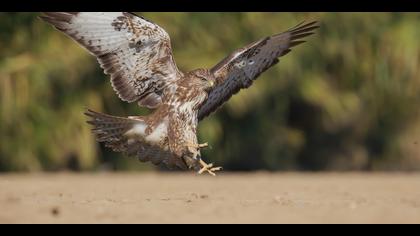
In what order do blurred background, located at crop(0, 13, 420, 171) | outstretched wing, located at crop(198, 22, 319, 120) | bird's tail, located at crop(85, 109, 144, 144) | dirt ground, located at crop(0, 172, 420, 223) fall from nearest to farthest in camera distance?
dirt ground, located at crop(0, 172, 420, 223) → bird's tail, located at crop(85, 109, 144, 144) → outstretched wing, located at crop(198, 22, 319, 120) → blurred background, located at crop(0, 13, 420, 171)

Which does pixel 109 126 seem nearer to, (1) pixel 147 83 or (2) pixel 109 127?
(2) pixel 109 127

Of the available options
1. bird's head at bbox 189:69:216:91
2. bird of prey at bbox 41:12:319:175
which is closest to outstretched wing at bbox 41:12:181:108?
bird of prey at bbox 41:12:319:175

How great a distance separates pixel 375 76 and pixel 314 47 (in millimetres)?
919

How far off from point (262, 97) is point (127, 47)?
220 inches

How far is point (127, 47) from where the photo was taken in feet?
26.1

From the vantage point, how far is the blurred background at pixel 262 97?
41.2 feet

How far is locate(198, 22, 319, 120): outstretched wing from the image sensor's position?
27.7 ft

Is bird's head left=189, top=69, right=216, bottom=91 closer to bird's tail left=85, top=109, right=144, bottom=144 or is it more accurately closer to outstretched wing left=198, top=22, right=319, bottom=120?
outstretched wing left=198, top=22, right=319, bottom=120

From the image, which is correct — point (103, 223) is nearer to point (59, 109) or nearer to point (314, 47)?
point (59, 109)

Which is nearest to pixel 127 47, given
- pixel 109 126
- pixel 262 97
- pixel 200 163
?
pixel 109 126

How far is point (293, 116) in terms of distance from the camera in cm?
1423

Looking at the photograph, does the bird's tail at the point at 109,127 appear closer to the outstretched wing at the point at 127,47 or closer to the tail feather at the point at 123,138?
the tail feather at the point at 123,138

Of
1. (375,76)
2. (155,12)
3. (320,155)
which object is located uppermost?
(155,12)
